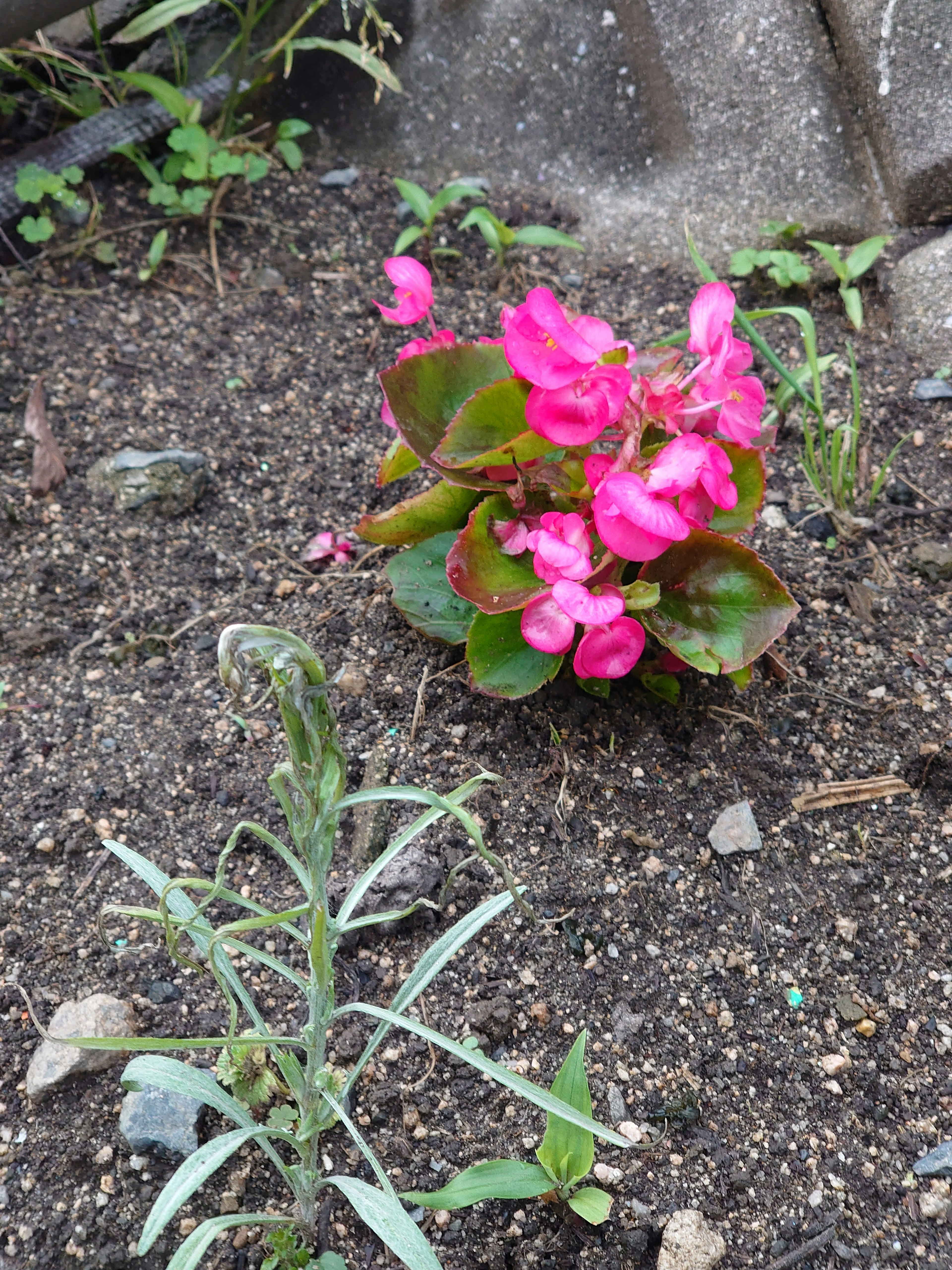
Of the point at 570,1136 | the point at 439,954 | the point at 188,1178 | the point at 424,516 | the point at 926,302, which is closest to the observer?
the point at 188,1178

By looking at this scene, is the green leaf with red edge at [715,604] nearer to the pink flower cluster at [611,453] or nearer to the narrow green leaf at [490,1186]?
the pink flower cluster at [611,453]

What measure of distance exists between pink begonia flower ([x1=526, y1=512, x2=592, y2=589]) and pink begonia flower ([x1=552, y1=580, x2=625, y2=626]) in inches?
0.9

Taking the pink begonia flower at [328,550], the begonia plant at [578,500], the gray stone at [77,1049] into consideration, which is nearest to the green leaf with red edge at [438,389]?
the begonia plant at [578,500]

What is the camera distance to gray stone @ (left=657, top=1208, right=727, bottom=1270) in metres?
1.07

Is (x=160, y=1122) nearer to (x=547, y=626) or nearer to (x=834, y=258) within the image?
(x=547, y=626)

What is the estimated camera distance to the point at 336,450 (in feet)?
6.52

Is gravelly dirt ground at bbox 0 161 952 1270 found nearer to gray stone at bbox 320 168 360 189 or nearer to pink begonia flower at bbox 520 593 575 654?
pink begonia flower at bbox 520 593 575 654

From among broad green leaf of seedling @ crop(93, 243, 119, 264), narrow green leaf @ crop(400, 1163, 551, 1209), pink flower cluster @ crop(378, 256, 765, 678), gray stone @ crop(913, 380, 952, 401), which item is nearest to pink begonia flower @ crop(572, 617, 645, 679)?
pink flower cluster @ crop(378, 256, 765, 678)

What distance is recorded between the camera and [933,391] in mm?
2002

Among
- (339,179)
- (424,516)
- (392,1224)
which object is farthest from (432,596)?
(339,179)

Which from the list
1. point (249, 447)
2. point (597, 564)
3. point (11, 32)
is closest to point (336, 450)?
point (249, 447)

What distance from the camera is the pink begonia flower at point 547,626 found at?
1.28 m

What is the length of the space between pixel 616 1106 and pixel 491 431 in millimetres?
937

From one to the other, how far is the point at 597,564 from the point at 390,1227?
87 centimetres
